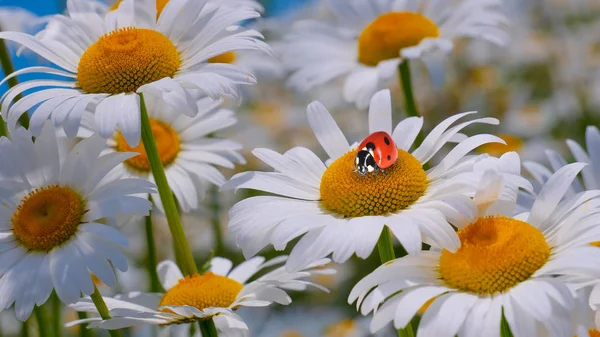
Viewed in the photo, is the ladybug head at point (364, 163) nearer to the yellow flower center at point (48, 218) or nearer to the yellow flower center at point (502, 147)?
the yellow flower center at point (48, 218)

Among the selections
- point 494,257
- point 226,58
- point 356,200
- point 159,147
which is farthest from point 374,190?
point 226,58

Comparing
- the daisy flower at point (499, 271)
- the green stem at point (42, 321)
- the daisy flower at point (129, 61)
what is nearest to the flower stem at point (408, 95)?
the daisy flower at point (129, 61)

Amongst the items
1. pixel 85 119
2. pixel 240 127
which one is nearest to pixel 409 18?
pixel 85 119

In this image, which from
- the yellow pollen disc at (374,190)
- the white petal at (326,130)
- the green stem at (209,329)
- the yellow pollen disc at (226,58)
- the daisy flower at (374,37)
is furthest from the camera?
the yellow pollen disc at (226,58)

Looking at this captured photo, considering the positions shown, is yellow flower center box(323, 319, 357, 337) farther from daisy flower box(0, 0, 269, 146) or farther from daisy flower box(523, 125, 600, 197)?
daisy flower box(0, 0, 269, 146)

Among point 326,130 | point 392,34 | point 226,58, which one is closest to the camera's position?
point 326,130

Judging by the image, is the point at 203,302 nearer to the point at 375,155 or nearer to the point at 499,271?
the point at 375,155
